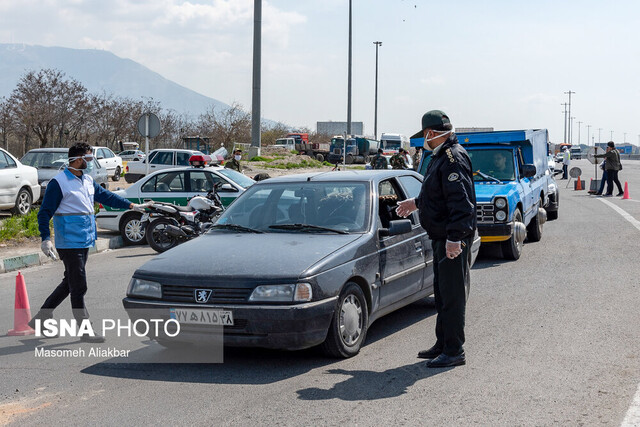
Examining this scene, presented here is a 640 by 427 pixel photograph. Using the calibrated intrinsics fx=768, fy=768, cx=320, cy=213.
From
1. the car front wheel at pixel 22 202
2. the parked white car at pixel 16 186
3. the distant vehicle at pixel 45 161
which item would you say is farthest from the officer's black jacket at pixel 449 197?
the distant vehicle at pixel 45 161

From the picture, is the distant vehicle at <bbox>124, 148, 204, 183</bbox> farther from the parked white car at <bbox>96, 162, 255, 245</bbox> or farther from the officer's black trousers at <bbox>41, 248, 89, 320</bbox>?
the officer's black trousers at <bbox>41, 248, 89, 320</bbox>

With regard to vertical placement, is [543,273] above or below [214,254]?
below

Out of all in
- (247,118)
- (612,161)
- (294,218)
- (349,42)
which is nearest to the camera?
(294,218)

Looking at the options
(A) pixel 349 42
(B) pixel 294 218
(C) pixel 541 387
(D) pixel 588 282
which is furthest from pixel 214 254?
(A) pixel 349 42

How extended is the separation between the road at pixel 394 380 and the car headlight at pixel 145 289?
588mm

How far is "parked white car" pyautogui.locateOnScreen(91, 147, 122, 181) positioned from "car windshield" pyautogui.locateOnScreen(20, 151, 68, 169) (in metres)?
6.59

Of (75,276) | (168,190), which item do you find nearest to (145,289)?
(75,276)

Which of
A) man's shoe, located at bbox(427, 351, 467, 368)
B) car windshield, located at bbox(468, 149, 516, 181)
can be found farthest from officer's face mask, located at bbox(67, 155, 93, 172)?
car windshield, located at bbox(468, 149, 516, 181)

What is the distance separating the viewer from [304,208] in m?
7.20

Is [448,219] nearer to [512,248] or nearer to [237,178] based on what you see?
[512,248]

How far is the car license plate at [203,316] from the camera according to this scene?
583 centimetres

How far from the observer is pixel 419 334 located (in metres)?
7.24

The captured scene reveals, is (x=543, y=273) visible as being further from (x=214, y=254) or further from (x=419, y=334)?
(x=214, y=254)

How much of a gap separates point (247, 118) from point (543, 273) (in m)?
49.2
